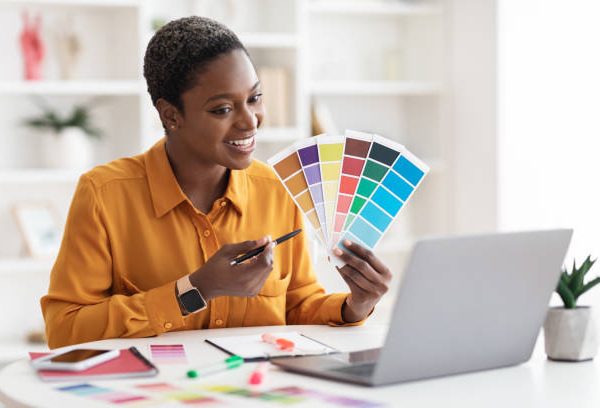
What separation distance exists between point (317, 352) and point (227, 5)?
2807 millimetres

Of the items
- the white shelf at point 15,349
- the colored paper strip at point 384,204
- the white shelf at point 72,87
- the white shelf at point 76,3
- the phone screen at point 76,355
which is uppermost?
the white shelf at point 76,3

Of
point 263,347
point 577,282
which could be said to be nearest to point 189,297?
point 263,347

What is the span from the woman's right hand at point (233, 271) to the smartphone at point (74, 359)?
0.27 metres

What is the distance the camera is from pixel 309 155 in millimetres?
1968

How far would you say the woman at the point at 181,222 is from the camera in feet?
6.44

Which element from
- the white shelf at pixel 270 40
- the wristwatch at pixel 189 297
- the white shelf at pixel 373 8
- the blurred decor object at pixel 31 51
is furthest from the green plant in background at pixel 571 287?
the white shelf at pixel 373 8

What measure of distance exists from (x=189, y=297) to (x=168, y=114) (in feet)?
1.51

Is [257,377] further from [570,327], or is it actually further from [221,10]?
[221,10]

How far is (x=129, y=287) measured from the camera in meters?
2.10

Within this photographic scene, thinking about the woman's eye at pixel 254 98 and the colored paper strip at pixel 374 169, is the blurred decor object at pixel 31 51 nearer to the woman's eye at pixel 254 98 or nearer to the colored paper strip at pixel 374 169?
the woman's eye at pixel 254 98

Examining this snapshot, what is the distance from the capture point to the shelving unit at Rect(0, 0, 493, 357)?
13.2ft

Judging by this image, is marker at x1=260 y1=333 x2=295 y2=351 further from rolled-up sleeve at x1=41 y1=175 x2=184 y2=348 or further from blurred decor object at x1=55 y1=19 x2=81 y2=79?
blurred decor object at x1=55 y1=19 x2=81 y2=79

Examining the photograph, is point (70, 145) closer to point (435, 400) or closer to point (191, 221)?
point (191, 221)

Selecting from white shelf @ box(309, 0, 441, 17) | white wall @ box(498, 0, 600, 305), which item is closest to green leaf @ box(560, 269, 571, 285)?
white wall @ box(498, 0, 600, 305)
